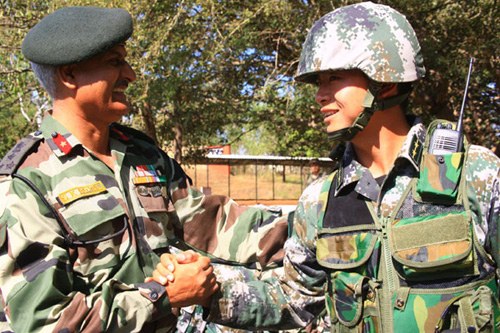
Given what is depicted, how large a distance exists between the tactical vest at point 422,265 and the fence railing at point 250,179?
1107 inches

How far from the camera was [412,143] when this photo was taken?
2.72 m

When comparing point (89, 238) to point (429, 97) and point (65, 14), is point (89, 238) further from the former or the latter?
point (429, 97)

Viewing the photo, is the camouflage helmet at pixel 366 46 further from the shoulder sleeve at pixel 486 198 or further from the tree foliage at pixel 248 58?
the tree foliage at pixel 248 58

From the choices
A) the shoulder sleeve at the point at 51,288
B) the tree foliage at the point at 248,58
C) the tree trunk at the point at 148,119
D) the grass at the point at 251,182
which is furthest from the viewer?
the grass at the point at 251,182

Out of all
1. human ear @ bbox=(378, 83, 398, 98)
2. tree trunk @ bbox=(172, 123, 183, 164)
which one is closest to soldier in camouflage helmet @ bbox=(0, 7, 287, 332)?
human ear @ bbox=(378, 83, 398, 98)

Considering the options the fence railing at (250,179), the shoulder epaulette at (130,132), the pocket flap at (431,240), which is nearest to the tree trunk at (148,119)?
the shoulder epaulette at (130,132)

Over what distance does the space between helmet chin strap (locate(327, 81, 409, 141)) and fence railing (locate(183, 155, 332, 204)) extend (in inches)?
1101

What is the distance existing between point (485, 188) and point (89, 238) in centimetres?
165

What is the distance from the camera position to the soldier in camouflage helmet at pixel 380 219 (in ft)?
8.21

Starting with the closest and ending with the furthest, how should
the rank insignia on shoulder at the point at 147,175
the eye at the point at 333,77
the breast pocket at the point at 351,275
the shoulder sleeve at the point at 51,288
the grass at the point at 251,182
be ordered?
the shoulder sleeve at the point at 51,288
the breast pocket at the point at 351,275
the eye at the point at 333,77
the rank insignia on shoulder at the point at 147,175
the grass at the point at 251,182

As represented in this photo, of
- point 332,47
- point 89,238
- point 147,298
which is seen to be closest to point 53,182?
point 89,238

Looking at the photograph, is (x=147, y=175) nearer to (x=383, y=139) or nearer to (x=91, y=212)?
(x=91, y=212)

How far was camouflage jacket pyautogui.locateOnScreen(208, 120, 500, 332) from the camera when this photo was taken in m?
2.49

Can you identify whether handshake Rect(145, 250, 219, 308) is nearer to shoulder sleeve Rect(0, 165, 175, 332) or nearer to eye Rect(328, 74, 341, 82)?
shoulder sleeve Rect(0, 165, 175, 332)
